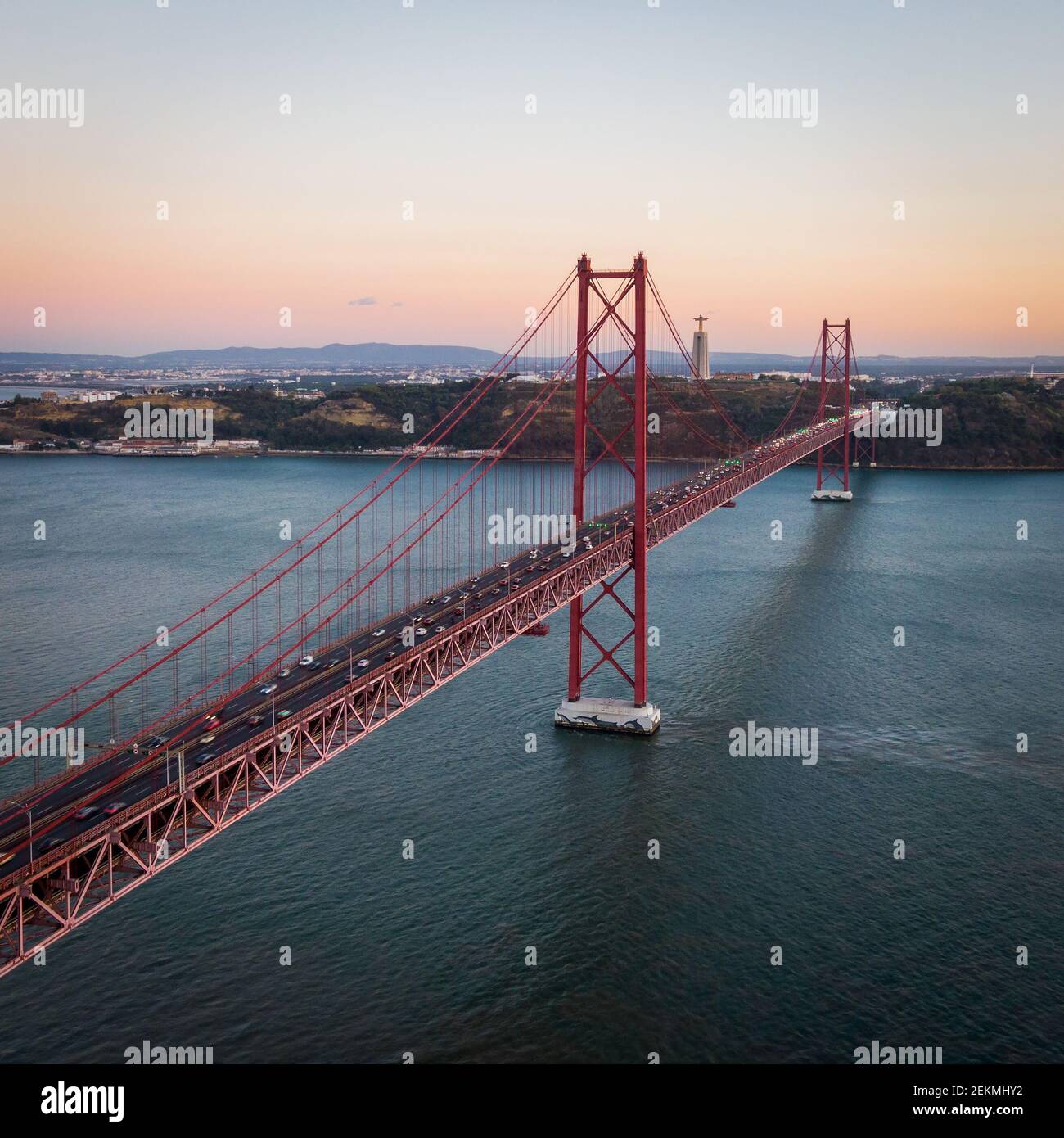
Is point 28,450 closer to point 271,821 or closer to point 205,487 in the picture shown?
point 205,487

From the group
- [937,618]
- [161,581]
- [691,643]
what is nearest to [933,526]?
[937,618]

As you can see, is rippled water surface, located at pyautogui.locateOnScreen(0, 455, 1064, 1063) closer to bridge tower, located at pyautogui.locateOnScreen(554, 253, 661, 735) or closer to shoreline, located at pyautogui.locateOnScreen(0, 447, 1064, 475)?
bridge tower, located at pyautogui.locateOnScreen(554, 253, 661, 735)

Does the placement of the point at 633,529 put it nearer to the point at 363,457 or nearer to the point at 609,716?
the point at 609,716

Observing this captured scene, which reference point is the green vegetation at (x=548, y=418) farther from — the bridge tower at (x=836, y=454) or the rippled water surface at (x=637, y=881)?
the rippled water surface at (x=637, y=881)

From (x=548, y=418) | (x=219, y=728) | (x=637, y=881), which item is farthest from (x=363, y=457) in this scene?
(x=219, y=728)
